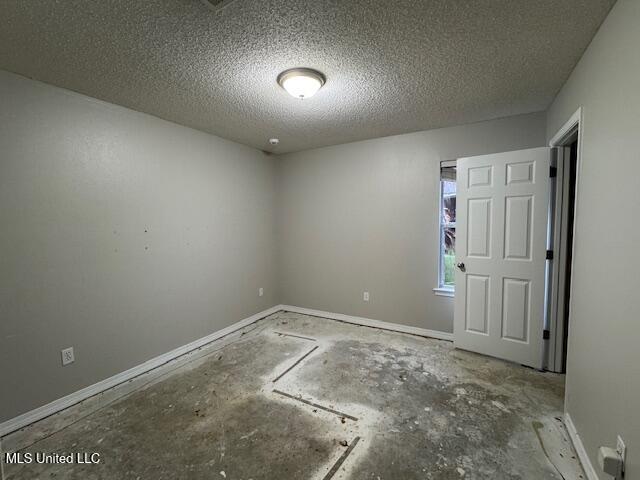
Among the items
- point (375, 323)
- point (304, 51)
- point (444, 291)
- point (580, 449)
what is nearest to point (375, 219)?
point (444, 291)

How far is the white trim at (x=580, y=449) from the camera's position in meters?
1.50

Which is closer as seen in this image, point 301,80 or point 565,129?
point 301,80

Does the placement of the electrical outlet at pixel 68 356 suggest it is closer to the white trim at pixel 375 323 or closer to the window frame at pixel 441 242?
the white trim at pixel 375 323

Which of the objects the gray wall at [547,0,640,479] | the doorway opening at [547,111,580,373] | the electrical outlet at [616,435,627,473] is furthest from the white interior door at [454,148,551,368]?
the electrical outlet at [616,435,627,473]

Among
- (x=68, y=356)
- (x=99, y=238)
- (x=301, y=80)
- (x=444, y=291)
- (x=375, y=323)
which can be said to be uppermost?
(x=301, y=80)

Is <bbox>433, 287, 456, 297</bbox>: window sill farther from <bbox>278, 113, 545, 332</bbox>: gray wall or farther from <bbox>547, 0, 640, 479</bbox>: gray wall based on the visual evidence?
<bbox>547, 0, 640, 479</bbox>: gray wall

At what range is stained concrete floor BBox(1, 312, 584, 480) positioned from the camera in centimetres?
162

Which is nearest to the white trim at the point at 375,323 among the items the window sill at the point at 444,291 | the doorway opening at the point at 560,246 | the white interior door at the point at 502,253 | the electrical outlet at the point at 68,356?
the white interior door at the point at 502,253

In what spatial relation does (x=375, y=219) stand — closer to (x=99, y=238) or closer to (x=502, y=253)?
(x=502, y=253)

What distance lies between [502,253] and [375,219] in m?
1.48

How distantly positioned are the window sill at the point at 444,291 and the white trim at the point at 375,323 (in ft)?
1.49

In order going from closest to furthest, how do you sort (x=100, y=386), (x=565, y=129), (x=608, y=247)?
(x=608, y=247), (x=565, y=129), (x=100, y=386)

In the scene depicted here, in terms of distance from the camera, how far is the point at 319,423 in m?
1.98

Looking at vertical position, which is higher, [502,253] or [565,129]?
[565,129]
